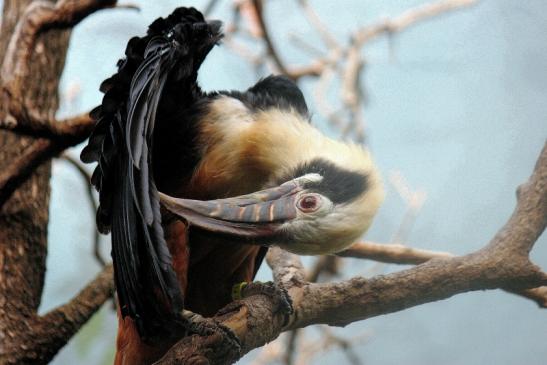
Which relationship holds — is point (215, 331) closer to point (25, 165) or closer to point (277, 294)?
point (277, 294)

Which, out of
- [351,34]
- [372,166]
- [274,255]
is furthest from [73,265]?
[372,166]

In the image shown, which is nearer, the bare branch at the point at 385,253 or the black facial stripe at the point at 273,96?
the black facial stripe at the point at 273,96

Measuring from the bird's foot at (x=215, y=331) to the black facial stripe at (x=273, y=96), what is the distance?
2.40 feet

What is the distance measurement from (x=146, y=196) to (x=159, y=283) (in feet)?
0.60

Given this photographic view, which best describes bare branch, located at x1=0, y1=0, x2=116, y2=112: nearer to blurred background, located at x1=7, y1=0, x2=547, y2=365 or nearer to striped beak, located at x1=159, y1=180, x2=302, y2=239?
striped beak, located at x1=159, y1=180, x2=302, y2=239

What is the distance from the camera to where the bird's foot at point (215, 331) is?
1.43 metres

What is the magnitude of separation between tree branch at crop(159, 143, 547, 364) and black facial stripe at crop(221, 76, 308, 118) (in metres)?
0.53

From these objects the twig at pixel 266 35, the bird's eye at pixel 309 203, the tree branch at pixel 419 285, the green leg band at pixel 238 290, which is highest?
the twig at pixel 266 35

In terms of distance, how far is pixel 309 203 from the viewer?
5.78 feet

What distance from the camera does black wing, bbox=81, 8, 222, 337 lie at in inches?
55.4

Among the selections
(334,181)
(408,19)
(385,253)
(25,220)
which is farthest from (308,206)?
(408,19)

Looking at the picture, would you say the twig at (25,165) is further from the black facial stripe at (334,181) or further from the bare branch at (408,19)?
the bare branch at (408,19)

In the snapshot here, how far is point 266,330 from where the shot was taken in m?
1.62

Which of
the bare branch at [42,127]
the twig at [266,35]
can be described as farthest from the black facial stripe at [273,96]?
the twig at [266,35]
